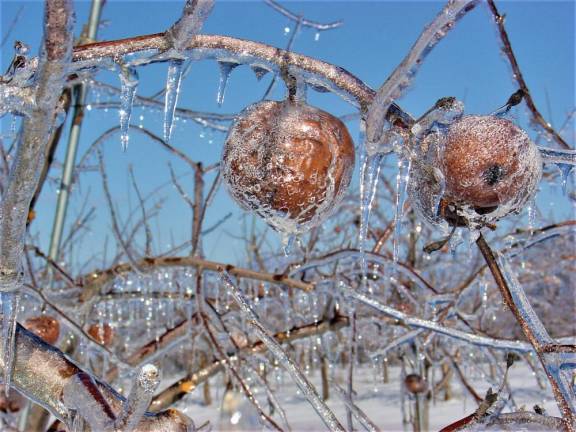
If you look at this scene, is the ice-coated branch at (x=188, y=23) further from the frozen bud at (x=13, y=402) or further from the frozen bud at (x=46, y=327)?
the frozen bud at (x=46, y=327)

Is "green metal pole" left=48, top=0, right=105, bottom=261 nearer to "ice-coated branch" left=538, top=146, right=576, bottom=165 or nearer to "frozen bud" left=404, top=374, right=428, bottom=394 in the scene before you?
"ice-coated branch" left=538, top=146, right=576, bottom=165

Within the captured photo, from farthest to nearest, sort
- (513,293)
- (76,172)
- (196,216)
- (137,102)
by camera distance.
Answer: (76,172), (196,216), (137,102), (513,293)

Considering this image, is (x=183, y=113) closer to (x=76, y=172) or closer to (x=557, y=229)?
(x=557, y=229)

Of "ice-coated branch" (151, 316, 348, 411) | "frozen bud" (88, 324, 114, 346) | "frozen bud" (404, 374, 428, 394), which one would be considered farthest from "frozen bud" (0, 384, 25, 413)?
"frozen bud" (404, 374, 428, 394)

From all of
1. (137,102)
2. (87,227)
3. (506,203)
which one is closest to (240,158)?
(506,203)

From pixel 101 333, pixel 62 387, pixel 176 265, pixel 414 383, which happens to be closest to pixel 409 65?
pixel 62 387

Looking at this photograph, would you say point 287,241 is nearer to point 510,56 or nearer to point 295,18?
point 510,56
